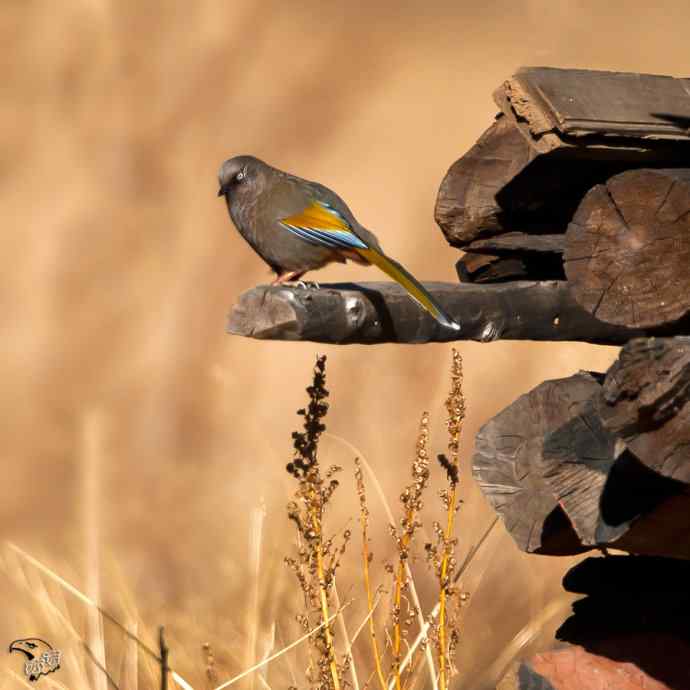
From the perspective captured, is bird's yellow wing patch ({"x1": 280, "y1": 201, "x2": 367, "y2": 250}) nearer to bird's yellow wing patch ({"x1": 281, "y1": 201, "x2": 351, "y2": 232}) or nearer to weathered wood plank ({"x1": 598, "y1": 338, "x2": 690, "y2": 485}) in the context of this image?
bird's yellow wing patch ({"x1": 281, "y1": 201, "x2": 351, "y2": 232})

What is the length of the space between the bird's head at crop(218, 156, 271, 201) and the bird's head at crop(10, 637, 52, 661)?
166cm

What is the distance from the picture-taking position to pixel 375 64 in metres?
6.90

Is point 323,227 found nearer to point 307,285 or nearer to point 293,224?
point 293,224

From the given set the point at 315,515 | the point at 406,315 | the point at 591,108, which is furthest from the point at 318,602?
the point at 591,108

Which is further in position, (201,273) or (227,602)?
(201,273)

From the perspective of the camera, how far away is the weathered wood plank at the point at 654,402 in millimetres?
2787

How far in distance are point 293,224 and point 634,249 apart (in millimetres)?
937

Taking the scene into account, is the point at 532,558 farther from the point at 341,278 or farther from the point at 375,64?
the point at 375,64

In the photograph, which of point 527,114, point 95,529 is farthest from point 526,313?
point 95,529

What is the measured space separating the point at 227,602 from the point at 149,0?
277 cm

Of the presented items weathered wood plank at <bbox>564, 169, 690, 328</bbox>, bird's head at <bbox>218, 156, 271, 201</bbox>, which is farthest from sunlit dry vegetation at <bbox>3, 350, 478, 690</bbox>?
bird's head at <bbox>218, 156, 271, 201</bbox>

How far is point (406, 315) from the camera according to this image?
12.1 feet

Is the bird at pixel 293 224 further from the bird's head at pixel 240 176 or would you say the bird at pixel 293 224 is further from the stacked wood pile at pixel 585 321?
the stacked wood pile at pixel 585 321

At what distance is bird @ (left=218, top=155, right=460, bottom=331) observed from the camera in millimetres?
3869
